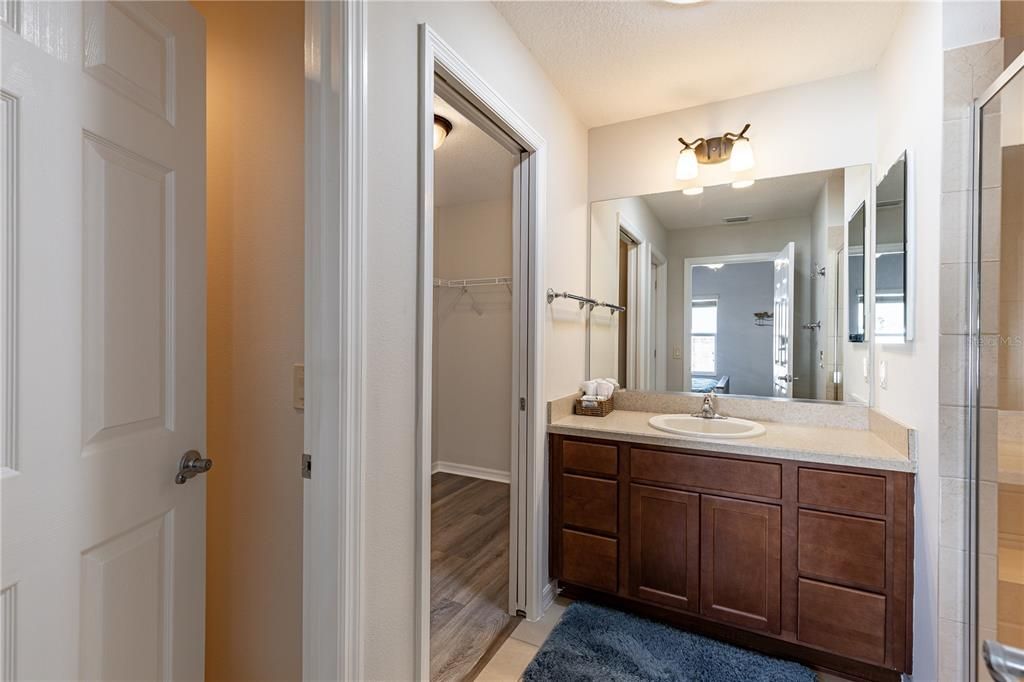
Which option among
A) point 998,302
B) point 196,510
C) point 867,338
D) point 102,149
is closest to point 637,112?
point 867,338

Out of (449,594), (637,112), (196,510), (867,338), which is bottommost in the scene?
(449,594)

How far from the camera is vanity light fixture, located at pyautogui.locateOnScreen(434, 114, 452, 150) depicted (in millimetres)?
2523

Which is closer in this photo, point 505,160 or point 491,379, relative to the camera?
point 505,160

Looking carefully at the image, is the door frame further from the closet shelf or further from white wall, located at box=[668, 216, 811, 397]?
the closet shelf

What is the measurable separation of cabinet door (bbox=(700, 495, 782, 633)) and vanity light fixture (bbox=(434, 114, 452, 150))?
2299 mm

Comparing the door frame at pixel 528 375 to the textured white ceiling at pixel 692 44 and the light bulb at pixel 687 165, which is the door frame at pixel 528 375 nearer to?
the textured white ceiling at pixel 692 44

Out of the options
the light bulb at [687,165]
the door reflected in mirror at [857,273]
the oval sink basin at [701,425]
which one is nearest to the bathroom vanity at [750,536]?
the oval sink basin at [701,425]

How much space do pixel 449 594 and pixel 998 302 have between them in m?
2.33

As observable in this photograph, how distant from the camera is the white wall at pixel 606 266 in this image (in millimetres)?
2619

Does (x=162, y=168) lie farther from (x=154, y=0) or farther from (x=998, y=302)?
(x=998, y=302)

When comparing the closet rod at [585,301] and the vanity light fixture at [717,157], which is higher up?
the vanity light fixture at [717,157]

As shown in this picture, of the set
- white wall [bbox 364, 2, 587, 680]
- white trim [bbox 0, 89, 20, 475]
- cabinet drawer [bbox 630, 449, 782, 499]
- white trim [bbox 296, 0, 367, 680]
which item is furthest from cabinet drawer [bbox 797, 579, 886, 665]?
white trim [bbox 0, 89, 20, 475]

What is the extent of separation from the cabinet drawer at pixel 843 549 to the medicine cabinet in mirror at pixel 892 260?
27.3 inches

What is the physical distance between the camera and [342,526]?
106cm
